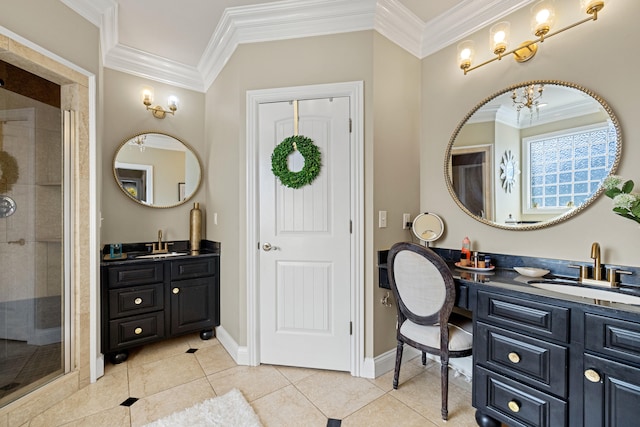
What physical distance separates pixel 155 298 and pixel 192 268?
15.3 inches

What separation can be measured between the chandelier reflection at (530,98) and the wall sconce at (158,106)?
3.05m

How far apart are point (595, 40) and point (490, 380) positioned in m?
2.01

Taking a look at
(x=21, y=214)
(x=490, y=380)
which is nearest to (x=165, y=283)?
(x=21, y=214)

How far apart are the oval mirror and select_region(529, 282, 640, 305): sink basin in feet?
1.37

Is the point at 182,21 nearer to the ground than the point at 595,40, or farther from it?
farther from it

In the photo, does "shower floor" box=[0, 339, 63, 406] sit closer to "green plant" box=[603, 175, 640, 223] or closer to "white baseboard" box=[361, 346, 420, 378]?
"white baseboard" box=[361, 346, 420, 378]

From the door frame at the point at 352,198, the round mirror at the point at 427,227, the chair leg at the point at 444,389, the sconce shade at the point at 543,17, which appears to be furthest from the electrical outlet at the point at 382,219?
the sconce shade at the point at 543,17

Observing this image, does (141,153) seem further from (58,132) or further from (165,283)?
(165,283)

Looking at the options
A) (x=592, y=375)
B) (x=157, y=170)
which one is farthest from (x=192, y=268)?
(x=592, y=375)

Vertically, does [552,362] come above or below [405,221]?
below

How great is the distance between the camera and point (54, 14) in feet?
6.17

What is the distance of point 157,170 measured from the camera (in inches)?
120

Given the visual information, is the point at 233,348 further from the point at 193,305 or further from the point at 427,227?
the point at 427,227

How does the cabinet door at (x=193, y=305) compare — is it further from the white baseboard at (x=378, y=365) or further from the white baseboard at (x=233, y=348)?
the white baseboard at (x=378, y=365)
